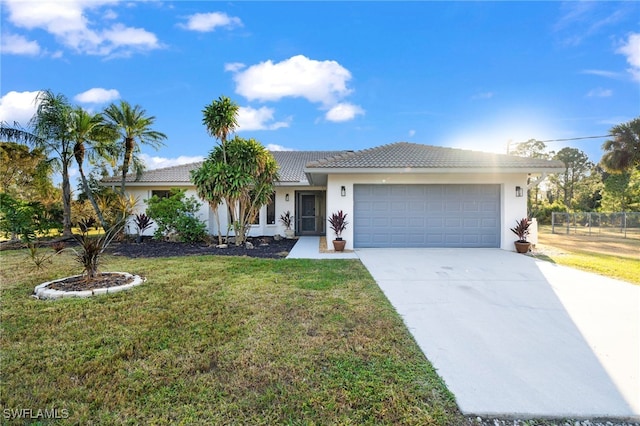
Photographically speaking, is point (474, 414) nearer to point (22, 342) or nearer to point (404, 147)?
point (22, 342)

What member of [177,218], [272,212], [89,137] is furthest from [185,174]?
[272,212]

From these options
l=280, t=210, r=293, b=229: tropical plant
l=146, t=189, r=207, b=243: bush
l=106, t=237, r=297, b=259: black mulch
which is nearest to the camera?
l=106, t=237, r=297, b=259: black mulch

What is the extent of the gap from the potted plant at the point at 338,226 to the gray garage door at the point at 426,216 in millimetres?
593

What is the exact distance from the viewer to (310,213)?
50.2 feet

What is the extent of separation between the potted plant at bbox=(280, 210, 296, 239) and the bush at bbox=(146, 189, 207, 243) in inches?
151

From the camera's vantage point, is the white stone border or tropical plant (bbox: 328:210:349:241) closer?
the white stone border

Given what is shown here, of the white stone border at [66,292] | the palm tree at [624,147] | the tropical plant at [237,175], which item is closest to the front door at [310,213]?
the tropical plant at [237,175]

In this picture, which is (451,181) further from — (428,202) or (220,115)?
(220,115)

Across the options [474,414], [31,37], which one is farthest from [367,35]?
[474,414]

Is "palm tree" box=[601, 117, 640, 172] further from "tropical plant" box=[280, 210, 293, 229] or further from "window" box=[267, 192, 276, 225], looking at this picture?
"window" box=[267, 192, 276, 225]

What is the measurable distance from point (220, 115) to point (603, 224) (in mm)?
24858

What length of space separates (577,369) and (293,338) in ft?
A: 9.95

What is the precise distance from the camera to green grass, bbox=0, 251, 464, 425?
2.35 metres

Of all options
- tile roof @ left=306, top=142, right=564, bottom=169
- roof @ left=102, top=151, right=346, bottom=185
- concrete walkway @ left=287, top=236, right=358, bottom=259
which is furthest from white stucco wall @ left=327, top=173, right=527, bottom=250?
roof @ left=102, top=151, right=346, bottom=185
